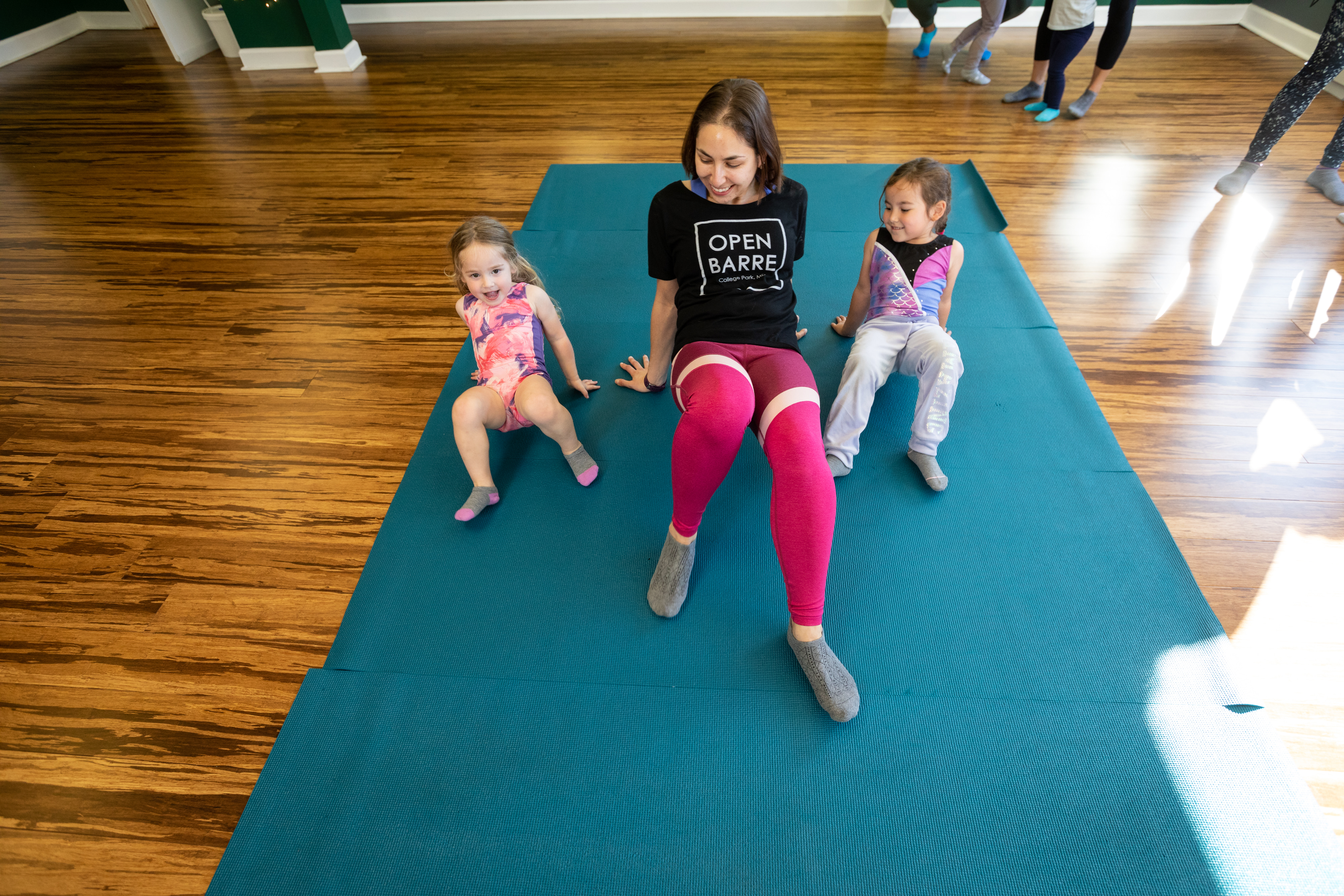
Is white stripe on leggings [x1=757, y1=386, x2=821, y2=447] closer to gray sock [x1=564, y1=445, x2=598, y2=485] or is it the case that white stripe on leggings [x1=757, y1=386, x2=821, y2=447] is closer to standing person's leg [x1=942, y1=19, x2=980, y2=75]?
gray sock [x1=564, y1=445, x2=598, y2=485]

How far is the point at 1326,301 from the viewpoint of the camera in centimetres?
218

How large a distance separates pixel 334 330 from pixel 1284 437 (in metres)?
2.92

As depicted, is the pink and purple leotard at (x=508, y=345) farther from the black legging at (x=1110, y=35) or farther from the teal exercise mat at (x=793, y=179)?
the black legging at (x=1110, y=35)

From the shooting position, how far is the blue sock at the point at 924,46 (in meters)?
4.04

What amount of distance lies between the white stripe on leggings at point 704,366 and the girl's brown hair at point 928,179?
0.63 metres

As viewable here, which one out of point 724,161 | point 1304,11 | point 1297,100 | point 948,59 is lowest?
point 948,59

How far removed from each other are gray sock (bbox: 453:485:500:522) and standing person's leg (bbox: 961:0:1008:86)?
3773 mm

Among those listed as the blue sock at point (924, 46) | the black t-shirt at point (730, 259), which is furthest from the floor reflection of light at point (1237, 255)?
the blue sock at point (924, 46)

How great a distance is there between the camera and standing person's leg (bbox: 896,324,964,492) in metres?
1.56

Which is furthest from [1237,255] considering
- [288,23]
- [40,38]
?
[40,38]

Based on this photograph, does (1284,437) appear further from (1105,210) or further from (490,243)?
(490,243)

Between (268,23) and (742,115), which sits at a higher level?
(742,115)

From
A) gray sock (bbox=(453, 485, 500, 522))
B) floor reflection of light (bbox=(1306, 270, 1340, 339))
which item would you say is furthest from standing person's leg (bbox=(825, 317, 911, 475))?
floor reflection of light (bbox=(1306, 270, 1340, 339))

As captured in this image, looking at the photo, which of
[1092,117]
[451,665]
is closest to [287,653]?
[451,665]
